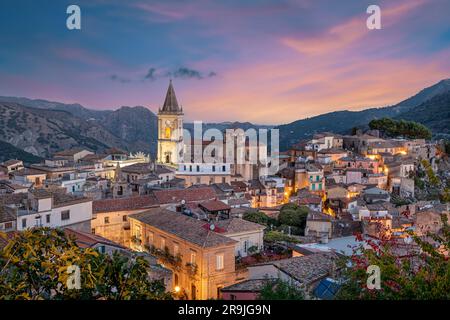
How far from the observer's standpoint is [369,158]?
5512cm

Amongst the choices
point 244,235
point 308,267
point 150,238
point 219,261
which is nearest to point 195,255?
point 219,261

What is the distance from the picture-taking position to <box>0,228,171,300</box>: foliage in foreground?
19.9ft

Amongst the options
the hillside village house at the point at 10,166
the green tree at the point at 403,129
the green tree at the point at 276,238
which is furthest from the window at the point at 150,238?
the green tree at the point at 403,129

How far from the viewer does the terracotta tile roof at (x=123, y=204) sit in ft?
94.8

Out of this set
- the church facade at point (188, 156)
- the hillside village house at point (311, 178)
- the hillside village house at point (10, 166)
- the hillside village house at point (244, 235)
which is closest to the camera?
the hillside village house at point (244, 235)

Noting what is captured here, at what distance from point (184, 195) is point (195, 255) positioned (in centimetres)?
1457

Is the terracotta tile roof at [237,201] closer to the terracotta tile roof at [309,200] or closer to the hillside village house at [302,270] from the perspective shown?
the terracotta tile roof at [309,200]

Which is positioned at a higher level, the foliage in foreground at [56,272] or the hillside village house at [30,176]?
the foliage in foreground at [56,272]

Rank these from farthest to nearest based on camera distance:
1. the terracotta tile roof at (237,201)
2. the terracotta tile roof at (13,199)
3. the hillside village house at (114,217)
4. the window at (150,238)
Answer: the terracotta tile roof at (237,201) < the hillside village house at (114,217) < the terracotta tile roof at (13,199) < the window at (150,238)

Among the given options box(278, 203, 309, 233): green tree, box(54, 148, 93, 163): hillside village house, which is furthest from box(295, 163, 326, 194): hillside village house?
box(54, 148, 93, 163): hillside village house

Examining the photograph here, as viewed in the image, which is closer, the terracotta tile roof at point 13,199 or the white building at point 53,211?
the white building at point 53,211

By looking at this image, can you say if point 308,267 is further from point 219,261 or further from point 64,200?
point 64,200

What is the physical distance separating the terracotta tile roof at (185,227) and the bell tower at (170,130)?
42753 millimetres
